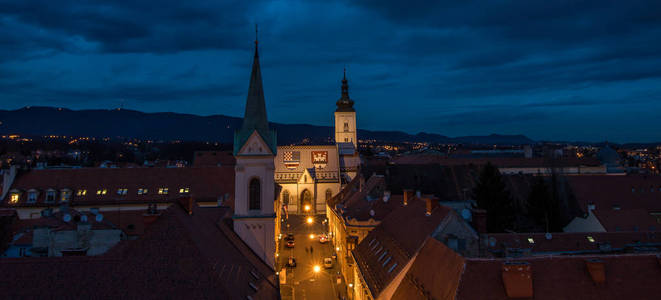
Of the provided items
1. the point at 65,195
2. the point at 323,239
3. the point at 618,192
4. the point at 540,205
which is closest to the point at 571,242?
the point at 540,205

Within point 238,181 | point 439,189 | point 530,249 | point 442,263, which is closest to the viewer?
point 442,263

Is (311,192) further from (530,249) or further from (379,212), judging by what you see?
(530,249)

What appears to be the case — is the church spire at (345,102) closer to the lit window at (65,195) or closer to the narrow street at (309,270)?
the narrow street at (309,270)

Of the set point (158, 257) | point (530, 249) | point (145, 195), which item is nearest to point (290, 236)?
point (145, 195)

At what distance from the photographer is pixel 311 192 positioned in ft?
337

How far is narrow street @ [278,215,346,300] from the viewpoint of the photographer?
4216cm

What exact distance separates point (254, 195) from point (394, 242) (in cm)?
1118

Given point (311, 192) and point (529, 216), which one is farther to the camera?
point (311, 192)

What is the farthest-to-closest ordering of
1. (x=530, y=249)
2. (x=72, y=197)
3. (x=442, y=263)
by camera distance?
1. (x=72, y=197)
2. (x=530, y=249)
3. (x=442, y=263)

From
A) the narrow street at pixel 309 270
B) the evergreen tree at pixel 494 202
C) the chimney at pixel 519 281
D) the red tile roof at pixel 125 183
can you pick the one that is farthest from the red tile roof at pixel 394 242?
the red tile roof at pixel 125 183

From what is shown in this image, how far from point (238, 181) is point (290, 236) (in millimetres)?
35013

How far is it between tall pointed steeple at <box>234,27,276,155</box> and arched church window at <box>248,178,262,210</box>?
2730mm

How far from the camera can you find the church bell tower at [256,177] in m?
33.3

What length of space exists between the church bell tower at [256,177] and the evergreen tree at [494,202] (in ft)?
84.5
